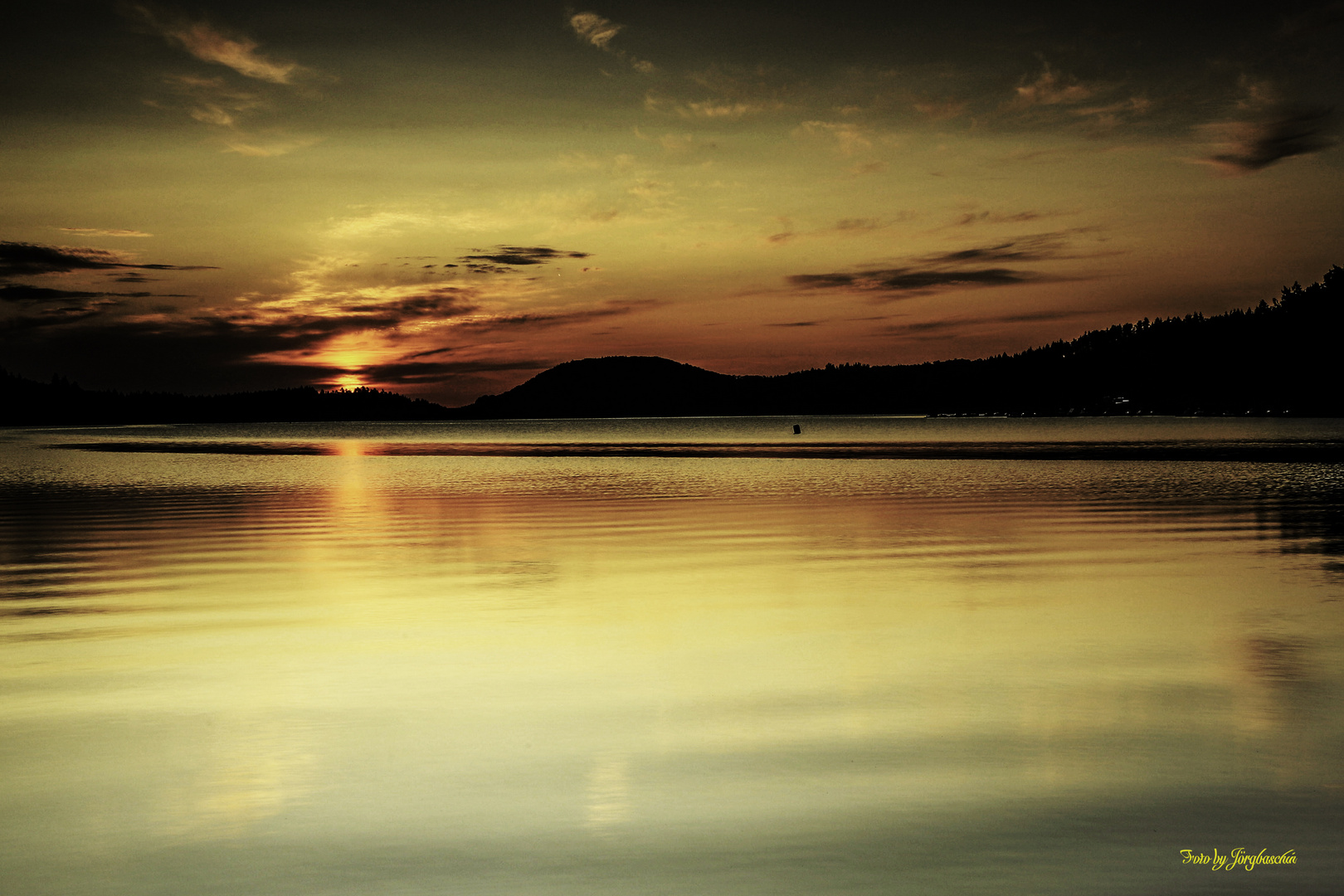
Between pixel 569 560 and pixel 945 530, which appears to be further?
pixel 945 530

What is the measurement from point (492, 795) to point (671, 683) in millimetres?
3201

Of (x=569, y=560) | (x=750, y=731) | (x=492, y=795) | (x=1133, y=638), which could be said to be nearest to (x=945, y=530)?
(x=569, y=560)

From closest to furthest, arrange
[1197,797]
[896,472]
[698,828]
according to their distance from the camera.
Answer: [698,828] → [1197,797] → [896,472]

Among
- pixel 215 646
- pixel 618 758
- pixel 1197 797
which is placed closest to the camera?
pixel 1197 797

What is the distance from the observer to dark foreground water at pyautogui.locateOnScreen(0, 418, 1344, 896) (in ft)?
18.8

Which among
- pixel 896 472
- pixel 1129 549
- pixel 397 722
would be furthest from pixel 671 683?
pixel 896 472

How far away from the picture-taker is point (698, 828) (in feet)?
19.9

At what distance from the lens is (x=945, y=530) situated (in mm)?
21953

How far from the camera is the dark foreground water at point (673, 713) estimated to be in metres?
5.73

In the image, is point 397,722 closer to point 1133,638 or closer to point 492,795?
point 492,795

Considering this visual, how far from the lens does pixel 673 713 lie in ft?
28.0

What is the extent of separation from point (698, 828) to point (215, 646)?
7.09 metres

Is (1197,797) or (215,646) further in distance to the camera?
(215,646)

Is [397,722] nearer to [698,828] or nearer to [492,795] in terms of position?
[492,795]
